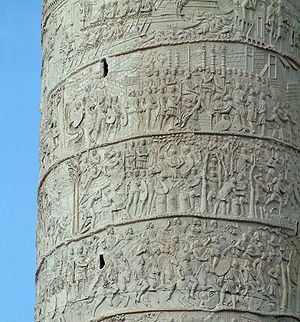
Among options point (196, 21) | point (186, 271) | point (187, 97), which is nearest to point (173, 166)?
point (187, 97)

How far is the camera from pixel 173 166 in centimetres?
1094

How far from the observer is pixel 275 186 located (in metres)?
11.1

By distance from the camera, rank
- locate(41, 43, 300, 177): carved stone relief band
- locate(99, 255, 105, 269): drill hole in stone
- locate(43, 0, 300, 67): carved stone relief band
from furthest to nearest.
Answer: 1. locate(43, 0, 300, 67): carved stone relief band
2. locate(41, 43, 300, 177): carved stone relief band
3. locate(99, 255, 105, 269): drill hole in stone

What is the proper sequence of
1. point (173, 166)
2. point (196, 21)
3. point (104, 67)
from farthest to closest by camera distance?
point (104, 67), point (196, 21), point (173, 166)

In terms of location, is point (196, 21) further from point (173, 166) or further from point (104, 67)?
point (173, 166)

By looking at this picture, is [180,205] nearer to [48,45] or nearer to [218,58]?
[218,58]

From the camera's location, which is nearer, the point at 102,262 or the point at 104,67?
the point at 102,262

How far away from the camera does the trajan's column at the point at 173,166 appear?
10.8 m

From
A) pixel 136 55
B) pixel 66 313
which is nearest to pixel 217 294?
pixel 66 313

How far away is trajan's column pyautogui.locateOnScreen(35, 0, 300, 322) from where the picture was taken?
1076 cm

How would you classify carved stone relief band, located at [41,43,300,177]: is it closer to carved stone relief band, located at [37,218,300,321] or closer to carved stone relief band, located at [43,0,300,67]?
carved stone relief band, located at [43,0,300,67]

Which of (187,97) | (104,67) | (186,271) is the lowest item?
(186,271)

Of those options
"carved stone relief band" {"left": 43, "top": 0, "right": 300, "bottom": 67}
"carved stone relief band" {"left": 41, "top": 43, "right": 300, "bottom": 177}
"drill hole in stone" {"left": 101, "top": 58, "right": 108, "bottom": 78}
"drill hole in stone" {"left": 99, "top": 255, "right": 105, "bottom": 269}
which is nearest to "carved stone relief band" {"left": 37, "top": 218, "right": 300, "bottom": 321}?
"drill hole in stone" {"left": 99, "top": 255, "right": 105, "bottom": 269}

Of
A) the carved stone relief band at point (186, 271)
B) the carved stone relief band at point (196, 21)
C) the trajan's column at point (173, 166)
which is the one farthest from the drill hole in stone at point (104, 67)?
the carved stone relief band at point (186, 271)
